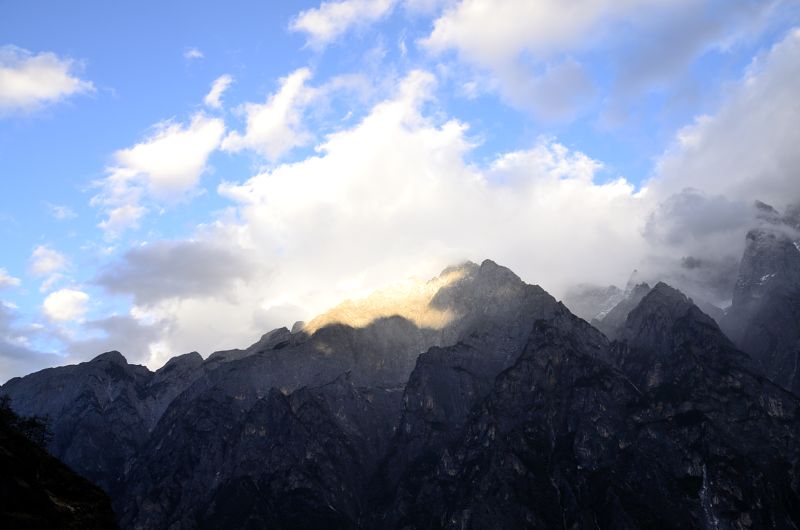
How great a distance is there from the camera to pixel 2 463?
12631 cm

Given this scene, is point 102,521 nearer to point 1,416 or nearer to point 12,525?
point 12,525

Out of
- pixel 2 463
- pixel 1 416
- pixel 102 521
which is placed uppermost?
pixel 1 416

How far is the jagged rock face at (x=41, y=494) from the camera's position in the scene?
117438 millimetres

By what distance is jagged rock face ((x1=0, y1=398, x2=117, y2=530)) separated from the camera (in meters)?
117

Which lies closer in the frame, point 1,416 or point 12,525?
point 12,525

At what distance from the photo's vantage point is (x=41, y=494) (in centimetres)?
13050

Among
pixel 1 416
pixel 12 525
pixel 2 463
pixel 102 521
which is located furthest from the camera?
pixel 1 416

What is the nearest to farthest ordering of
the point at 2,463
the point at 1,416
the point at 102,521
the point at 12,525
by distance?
the point at 12,525 → the point at 2,463 → the point at 102,521 → the point at 1,416

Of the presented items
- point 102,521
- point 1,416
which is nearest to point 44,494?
point 102,521

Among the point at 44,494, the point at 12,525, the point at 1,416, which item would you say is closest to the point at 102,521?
the point at 44,494

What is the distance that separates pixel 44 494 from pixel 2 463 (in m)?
10.4

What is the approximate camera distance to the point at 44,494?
13275 cm

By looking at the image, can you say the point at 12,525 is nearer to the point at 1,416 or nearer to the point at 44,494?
the point at 44,494

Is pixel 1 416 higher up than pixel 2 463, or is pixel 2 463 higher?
pixel 1 416
